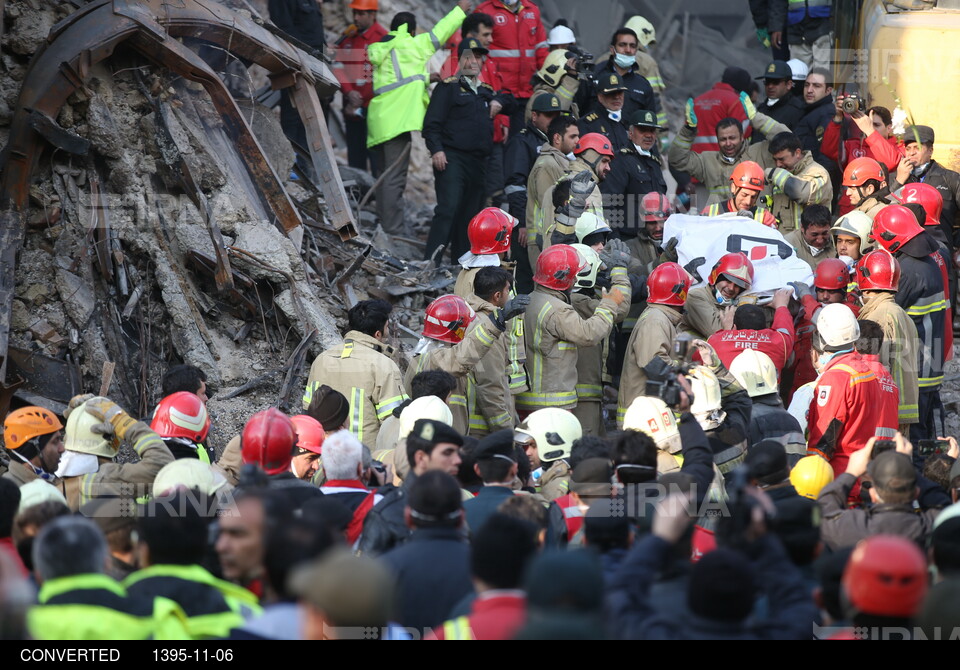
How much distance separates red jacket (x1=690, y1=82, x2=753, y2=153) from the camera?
39.8 ft

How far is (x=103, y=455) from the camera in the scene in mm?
6188

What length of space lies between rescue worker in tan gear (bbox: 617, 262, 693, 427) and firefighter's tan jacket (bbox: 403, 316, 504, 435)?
1.16 meters

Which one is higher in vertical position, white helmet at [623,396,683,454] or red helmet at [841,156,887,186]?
red helmet at [841,156,887,186]

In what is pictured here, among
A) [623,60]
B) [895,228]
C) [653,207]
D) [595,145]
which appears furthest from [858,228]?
[623,60]

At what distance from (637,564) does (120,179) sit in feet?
21.7

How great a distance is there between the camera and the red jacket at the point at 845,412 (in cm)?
723

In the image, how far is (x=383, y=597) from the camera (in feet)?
10.6

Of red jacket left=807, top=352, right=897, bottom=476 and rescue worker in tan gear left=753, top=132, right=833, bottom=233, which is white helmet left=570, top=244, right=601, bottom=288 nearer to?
red jacket left=807, top=352, right=897, bottom=476

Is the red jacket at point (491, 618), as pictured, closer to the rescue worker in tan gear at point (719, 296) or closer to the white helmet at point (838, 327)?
the white helmet at point (838, 327)

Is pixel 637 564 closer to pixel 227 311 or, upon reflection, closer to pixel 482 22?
pixel 227 311

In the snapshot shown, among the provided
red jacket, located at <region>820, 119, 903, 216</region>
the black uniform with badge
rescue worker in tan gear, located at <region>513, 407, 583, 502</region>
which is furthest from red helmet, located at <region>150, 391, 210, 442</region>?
red jacket, located at <region>820, 119, 903, 216</region>

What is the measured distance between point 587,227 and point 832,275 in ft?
6.36

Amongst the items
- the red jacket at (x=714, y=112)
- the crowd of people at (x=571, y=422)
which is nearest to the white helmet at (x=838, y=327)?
the crowd of people at (x=571, y=422)
